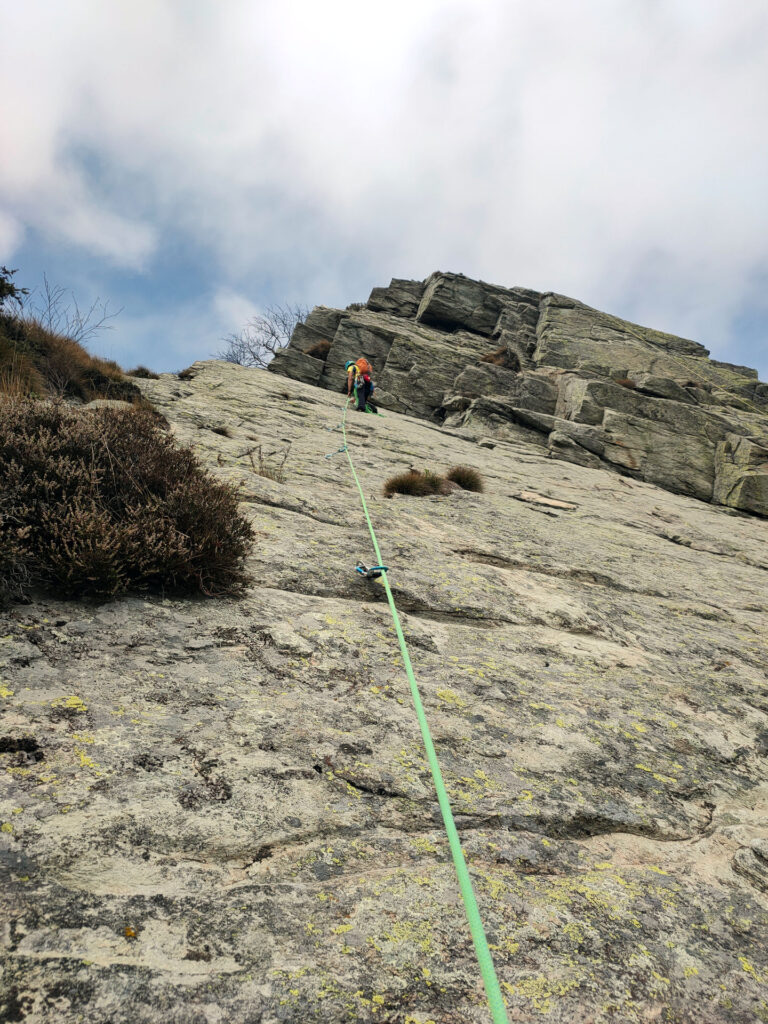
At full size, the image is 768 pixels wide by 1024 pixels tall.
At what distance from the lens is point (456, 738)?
10.3 feet

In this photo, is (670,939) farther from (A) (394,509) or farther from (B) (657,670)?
(A) (394,509)

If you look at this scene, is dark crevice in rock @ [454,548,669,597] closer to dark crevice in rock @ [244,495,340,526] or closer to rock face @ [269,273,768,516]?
dark crevice in rock @ [244,495,340,526]

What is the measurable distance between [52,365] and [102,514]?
877 cm

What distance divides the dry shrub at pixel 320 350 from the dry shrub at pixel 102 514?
23942 millimetres

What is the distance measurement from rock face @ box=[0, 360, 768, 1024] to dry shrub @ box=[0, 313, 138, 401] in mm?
6937

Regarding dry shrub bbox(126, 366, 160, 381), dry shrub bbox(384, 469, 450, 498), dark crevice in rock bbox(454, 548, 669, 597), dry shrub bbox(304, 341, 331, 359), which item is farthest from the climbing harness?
dry shrub bbox(304, 341, 331, 359)

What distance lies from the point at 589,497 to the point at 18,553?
12.4 metres

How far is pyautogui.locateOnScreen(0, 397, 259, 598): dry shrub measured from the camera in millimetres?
3277

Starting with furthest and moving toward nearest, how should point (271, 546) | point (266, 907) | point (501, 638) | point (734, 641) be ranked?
point (734, 641) → point (271, 546) → point (501, 638) → point (266, 907)

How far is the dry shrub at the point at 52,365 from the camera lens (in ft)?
30.5

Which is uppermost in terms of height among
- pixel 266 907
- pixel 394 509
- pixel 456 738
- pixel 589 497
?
pixel 589 497

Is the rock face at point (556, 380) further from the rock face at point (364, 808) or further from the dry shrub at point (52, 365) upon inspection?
the rock face at point (364, 808)

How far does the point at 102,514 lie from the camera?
3553 millimetres

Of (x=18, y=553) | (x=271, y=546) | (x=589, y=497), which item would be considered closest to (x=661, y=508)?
(x=589, y=497)
